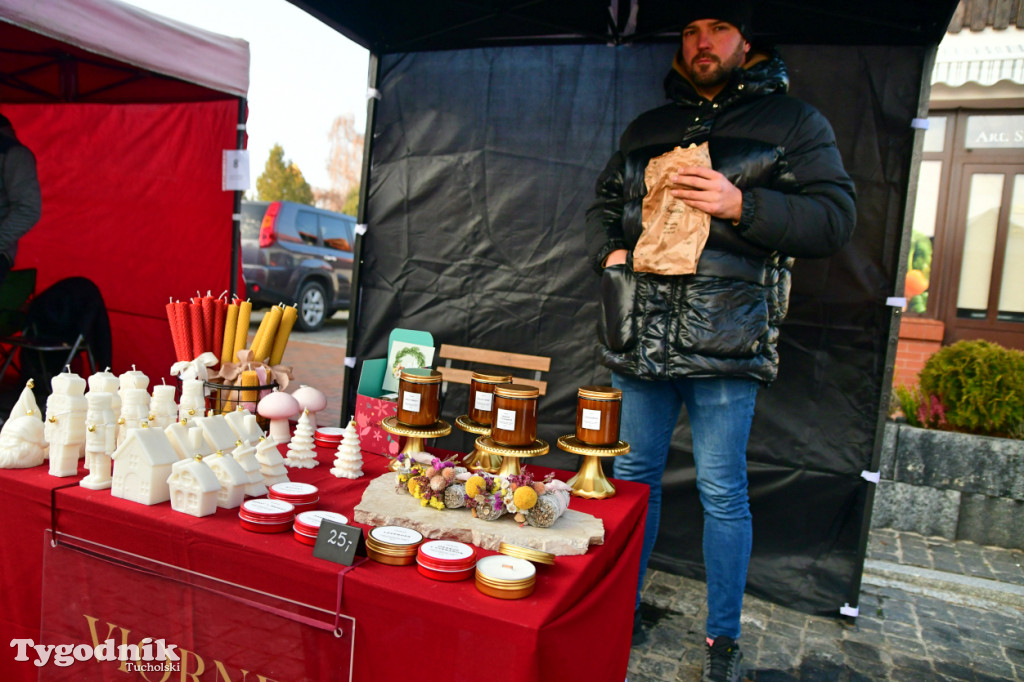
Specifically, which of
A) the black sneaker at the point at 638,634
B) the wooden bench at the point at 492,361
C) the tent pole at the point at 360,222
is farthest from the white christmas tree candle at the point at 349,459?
the tent pole at the point at 360,222

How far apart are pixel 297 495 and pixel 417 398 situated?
13.9 inches

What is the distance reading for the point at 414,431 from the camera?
1542mm

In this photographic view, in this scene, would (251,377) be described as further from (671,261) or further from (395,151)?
(395,151)

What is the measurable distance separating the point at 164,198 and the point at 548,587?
4.23 meters

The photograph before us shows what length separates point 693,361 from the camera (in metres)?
1.87

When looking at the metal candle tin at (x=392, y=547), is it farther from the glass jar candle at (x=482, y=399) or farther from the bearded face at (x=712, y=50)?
the bearded face at (x=712, y=50)

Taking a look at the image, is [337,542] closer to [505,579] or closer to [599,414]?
[505,579]

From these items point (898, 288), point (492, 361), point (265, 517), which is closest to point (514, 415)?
point (265, 517)

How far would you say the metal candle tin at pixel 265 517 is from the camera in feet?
4.03

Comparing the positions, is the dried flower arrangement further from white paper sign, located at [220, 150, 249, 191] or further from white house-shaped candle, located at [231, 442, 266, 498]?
white paper sign, located at [220, 150, 249, 191]

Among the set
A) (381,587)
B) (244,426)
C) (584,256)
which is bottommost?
(381,587)

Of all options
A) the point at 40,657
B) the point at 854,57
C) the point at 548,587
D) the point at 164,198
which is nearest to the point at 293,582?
the point at 548,587

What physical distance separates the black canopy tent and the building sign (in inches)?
124

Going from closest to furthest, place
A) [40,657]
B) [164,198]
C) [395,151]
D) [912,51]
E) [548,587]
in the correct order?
[548,587] < [40,657] < [912,51] < [395,151] < [164,198]
